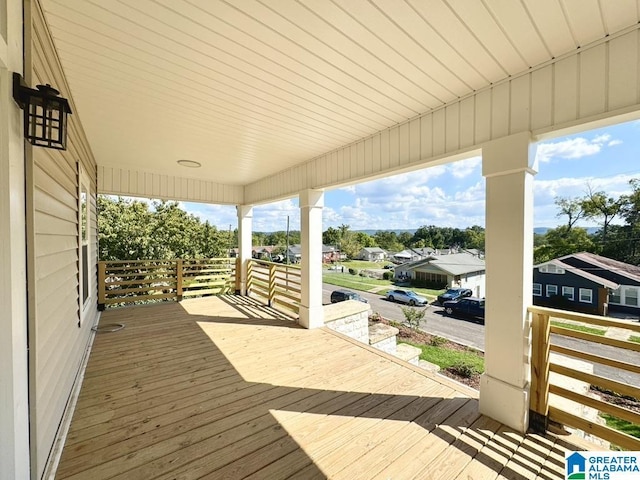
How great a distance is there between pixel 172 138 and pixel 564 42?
3.57 m

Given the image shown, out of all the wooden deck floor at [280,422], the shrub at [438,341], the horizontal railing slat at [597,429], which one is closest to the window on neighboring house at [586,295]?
the horizontal railing slat at [597,429]

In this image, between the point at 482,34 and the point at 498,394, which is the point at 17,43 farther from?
the point at 498,394

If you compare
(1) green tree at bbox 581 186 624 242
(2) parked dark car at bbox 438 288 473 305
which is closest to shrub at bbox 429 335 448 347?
(2) parked dark car at bbox 438 288 473 305

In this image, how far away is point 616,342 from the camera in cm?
169

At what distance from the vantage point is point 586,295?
6.38ft

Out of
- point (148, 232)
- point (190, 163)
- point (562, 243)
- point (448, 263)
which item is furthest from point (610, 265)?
point (148, 232)

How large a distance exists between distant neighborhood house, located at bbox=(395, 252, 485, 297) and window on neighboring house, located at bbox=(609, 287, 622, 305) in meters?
5.82

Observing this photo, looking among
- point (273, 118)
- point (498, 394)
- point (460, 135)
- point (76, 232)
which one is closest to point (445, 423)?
point (498, 394)

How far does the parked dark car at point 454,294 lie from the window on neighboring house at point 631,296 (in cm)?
812

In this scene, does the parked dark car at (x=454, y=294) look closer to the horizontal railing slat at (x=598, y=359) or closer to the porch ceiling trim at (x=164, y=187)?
the horizontal railing slat at (x=598, y=359)

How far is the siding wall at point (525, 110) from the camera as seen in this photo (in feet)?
4.96

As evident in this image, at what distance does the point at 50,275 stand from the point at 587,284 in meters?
3.56

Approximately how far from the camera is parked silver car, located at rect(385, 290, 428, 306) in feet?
39.9

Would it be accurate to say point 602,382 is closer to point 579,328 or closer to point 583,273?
point 579,328
